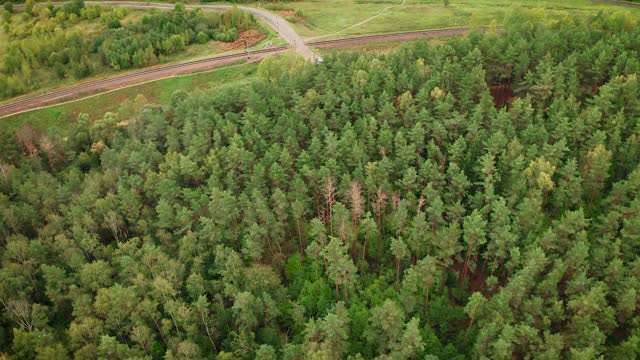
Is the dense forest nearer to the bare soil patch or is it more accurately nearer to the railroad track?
the bare soil patch

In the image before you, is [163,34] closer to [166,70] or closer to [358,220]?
[166,70]

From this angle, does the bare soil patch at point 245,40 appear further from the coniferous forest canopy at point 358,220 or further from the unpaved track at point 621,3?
the unpaved track at point 621,3

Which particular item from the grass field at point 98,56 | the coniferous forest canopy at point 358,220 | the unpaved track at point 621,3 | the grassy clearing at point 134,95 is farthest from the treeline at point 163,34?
the unpaved track at point 621,3

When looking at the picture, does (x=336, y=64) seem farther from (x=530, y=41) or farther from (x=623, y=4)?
(x=623, y=4)

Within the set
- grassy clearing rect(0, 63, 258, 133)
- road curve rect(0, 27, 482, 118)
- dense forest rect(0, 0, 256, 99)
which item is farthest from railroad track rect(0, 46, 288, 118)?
dense forest rect(0, 0, 256, 99)

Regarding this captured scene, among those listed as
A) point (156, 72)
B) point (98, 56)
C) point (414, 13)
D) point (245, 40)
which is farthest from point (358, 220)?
point (98, 56)
